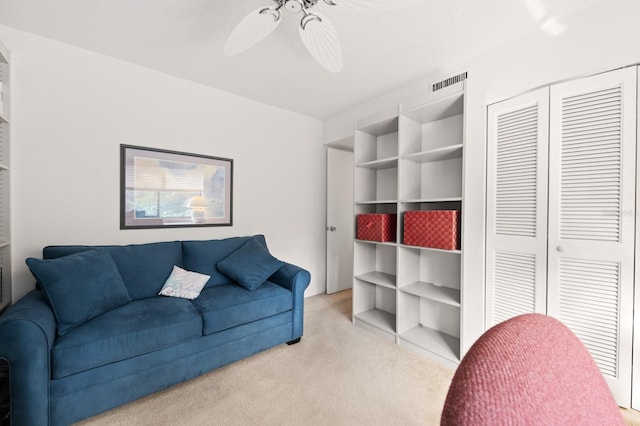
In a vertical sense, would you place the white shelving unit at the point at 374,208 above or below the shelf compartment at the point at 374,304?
above

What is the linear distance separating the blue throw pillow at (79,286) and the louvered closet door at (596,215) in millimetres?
2796

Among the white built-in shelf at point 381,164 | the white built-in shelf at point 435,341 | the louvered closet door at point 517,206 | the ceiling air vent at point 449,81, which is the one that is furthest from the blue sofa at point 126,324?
the ceiling air vent at point 449,81

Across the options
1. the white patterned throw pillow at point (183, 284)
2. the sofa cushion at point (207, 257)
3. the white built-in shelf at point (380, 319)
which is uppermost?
the sofa cushion at point (207, 257)

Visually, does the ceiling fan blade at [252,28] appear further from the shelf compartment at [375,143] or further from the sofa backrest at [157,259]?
the sofa backrest at [157,259]

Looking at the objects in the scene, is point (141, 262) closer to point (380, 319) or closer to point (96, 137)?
point (96, 137)

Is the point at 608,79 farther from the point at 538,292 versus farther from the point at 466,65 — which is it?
the point at 538,292

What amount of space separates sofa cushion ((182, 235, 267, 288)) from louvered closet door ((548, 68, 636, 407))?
2.46 metres

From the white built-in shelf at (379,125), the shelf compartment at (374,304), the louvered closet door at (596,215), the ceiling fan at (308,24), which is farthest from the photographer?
the shelf compartment at (374,304)

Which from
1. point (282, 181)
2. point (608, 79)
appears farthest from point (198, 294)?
point (608, 79)

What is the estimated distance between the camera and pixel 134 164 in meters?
2.34

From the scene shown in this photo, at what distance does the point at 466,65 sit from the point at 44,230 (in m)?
3.56

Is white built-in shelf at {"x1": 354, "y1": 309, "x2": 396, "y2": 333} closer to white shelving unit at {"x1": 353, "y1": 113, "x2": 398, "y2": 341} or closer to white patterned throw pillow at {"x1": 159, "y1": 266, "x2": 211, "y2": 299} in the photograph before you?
white shelving unit at {"x1": 353, "y1": 113, "x2": 398, "y2": 341}

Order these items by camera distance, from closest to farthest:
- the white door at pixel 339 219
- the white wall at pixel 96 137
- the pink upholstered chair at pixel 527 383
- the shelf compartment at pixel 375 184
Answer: the pink upholstered chair at pixel 527 383 → the white wall at pixel 96 137 → the shelf compartment at pixel 375 184 → the white door at pixel 339 219

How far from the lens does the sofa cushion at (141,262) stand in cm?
192
